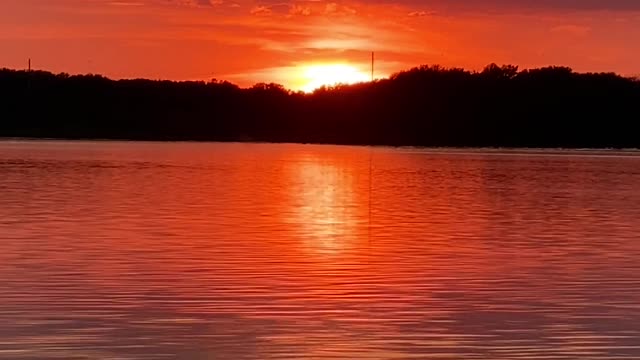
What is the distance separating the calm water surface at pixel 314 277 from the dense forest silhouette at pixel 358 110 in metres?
94.0

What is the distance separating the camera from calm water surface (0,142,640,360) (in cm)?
1377

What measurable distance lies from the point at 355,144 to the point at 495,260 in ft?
412

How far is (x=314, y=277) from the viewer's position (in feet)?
63.1

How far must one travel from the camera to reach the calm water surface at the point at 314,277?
1377cm

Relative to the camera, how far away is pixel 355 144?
484 feet

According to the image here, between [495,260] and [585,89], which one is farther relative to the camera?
[585,89]

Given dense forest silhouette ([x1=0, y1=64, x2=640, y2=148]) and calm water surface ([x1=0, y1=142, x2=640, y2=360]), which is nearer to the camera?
calm water surface ([x1=0, y1=142, x2=640, y2=360])

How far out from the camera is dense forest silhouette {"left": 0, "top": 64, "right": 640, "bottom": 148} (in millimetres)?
131500

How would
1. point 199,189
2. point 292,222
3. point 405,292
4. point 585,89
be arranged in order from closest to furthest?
point 405,292 → point 292,222 → point 199,189 → point 585,89

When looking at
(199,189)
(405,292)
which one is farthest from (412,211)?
(405,292)

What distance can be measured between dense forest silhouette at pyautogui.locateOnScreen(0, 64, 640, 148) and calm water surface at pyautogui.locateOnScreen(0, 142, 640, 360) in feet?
308

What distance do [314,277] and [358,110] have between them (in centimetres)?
12346

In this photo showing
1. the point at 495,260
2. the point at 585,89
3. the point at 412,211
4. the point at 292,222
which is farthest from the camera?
the point at 585,89

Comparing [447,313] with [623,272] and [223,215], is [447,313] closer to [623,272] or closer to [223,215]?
[623,272]
